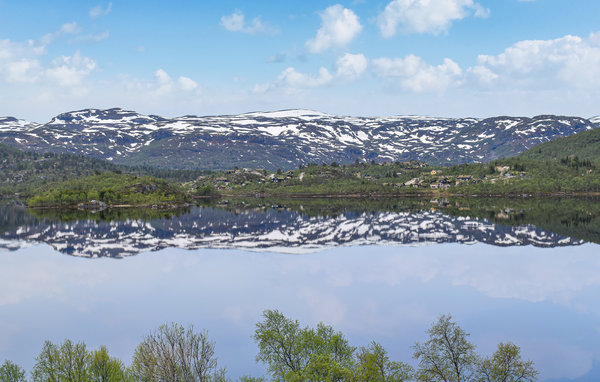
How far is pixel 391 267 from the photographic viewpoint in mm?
66562

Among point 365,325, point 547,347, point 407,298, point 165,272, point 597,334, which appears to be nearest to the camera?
point 547,347

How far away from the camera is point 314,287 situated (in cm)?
5569

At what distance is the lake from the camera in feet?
128

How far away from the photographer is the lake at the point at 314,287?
128 ft

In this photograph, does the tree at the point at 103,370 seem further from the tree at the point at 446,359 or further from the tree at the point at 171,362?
the tree at the point at 446,359

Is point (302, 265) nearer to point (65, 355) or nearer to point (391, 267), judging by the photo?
point (391, 267)

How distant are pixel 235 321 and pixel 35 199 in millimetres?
183731

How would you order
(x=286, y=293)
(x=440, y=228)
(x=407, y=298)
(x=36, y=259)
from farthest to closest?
(x=440, y=228) → (x=36, y=259) → (x=286, y=293) → (x=407, y=298)

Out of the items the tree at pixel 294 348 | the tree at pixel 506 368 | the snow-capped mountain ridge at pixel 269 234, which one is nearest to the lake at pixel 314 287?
the snow-capped mountain ridge at pixel 269 234

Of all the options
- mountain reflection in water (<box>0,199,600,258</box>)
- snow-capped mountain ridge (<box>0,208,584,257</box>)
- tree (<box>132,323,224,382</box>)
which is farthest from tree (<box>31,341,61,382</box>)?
mountain reflection in water (<box>0,199,600,258</box>)

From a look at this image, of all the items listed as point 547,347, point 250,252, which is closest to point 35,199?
point 250,252

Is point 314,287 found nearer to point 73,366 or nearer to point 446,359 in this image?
point 446,359

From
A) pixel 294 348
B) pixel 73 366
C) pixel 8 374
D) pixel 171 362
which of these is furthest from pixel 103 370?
pixel 294 348

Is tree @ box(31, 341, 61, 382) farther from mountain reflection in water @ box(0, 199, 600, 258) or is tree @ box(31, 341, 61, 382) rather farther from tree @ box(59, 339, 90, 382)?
mountain reflection in water @ box(0, 199, 600, 258)
